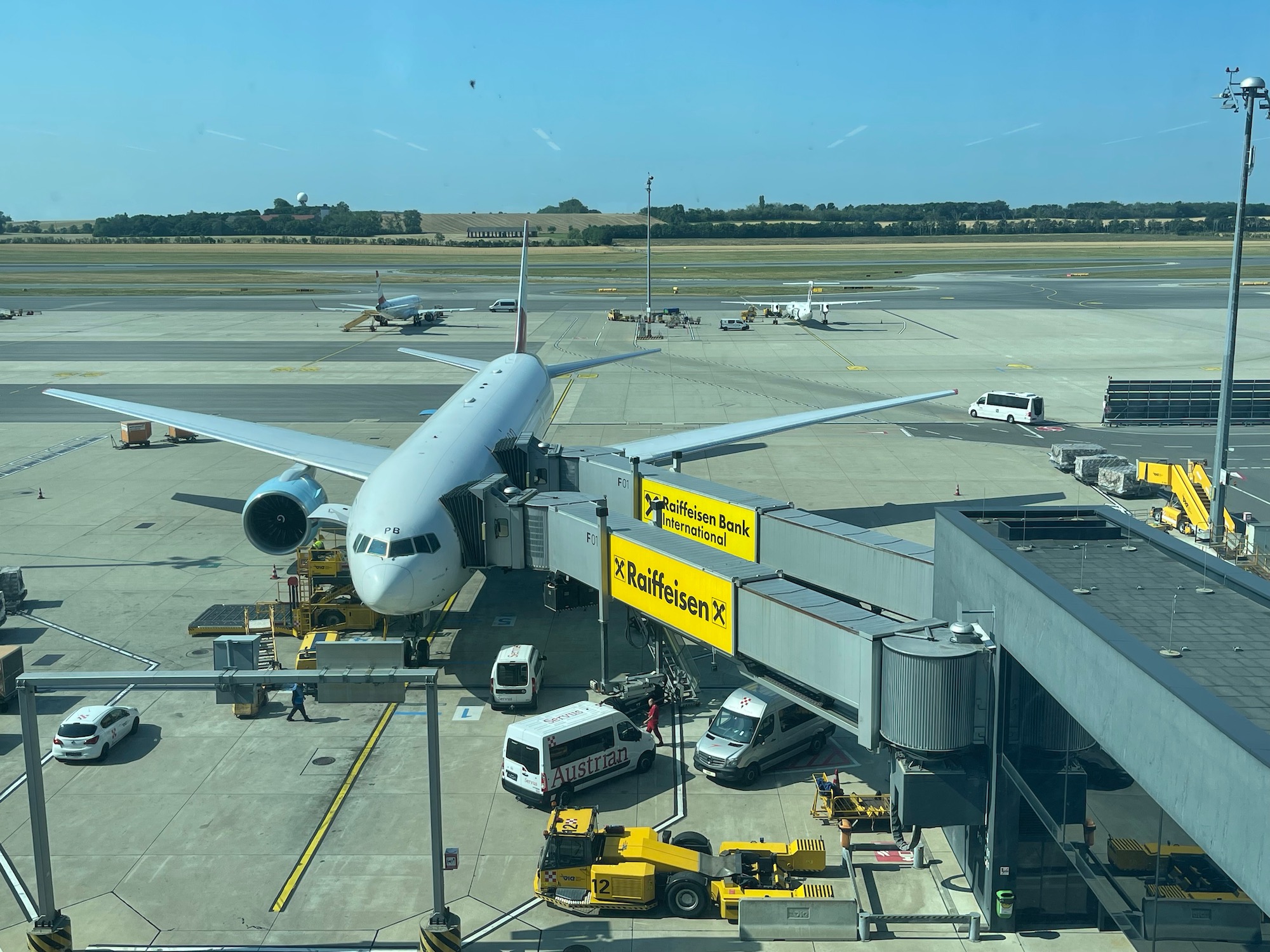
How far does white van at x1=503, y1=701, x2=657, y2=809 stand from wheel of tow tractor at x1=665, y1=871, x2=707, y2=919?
4.55 metres

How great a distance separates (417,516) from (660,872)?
1331cm

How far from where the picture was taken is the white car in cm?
2697

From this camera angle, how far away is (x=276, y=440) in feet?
154

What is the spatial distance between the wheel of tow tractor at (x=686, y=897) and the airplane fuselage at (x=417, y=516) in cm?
1213

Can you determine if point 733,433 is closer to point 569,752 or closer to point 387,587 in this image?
point 387,587

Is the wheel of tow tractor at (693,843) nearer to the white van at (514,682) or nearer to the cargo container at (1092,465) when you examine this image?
the white van at (514,682)

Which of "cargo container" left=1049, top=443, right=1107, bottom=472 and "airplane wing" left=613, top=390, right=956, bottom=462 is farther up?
"airplane wing" left=613, top=390, right=956, bottom=462

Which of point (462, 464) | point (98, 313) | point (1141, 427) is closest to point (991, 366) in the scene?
point (1141, 427)

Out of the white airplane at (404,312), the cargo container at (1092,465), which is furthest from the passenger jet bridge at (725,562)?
the white airplane at (404,312)

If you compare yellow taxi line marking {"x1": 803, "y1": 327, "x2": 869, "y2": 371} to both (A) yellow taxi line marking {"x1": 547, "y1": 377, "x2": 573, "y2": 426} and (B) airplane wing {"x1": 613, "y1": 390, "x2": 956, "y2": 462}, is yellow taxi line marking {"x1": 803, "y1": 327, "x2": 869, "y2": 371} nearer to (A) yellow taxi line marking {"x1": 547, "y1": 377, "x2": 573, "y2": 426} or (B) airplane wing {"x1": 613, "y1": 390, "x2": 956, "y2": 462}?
(A) yellow taxi line marking {"x1": 547, "y1": 377, "x2": 573, "y2": 426}

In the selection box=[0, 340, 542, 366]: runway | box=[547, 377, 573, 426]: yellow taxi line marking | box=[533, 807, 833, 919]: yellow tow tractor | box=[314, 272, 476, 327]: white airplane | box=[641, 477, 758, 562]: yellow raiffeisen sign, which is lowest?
box=[533, 807, 833, 919]: yellow tow tractor

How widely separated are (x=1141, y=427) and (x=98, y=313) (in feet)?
390

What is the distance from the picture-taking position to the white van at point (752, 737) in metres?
25.7

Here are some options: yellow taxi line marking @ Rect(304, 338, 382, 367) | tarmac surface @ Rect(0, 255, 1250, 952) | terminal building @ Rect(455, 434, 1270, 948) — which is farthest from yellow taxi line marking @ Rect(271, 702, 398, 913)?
yellow taxi line marking @ Rect(304, 338, 382, 367)
